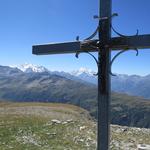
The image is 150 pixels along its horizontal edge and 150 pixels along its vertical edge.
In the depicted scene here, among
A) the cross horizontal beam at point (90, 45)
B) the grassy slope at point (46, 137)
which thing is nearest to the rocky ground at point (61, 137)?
the grassy slope at point (46, 137)

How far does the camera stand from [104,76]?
7426 mm

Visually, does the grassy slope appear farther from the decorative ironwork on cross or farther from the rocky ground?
the decorative ironwork on cross

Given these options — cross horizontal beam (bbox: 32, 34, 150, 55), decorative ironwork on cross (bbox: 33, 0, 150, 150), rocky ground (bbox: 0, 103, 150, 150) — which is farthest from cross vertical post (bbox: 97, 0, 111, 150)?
rocky ground (bbox: 0, 103, 150, 150)

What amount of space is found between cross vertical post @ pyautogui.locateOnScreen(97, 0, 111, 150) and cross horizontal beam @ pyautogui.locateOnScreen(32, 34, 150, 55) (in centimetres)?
14

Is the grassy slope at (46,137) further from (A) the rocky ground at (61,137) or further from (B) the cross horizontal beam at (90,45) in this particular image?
(B) the cross horizontal beam at (90,45)

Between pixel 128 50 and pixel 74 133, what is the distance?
1573cm

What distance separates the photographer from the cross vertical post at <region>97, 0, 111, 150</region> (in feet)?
23.7

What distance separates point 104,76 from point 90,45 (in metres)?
0.67

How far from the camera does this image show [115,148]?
19.1 m

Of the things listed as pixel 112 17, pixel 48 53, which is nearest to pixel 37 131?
pixel 48 53

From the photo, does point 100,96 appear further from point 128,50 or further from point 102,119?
point 128,50

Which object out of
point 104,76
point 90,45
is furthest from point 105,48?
point 104,76

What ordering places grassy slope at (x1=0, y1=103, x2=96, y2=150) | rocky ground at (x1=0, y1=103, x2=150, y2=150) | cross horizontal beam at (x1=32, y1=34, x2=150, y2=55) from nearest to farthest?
cross horizontal beam at (x1=32, y1=34, x2=150, y2=55)
grassy slope at (x1=0, y1=103, x2=96, y2=150)
rocky ground at (x1=0, y1=103, x2=150, y2=150)

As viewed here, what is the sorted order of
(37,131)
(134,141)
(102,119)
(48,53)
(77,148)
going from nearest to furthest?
(102,119) < (48,53) < (77,148) < (134,141) < (37,131)
